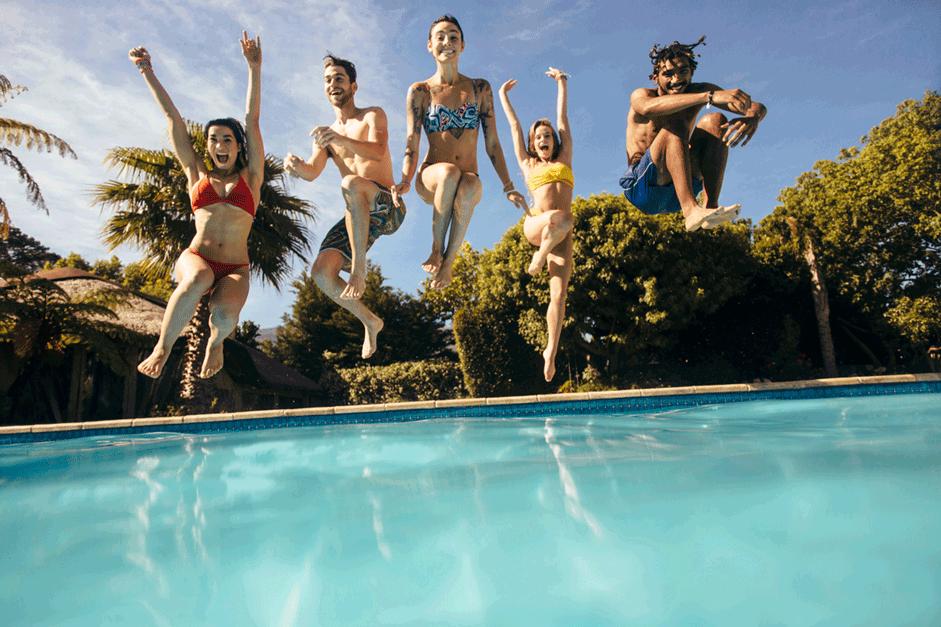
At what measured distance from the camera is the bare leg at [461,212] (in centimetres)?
457

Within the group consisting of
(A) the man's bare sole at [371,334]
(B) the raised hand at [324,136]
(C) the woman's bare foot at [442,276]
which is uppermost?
(B) the raised hand at [324,136]

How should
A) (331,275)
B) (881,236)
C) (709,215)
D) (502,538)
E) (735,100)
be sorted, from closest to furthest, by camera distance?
1. (502,538)
2. (735,100)
3. (709,215)
4. (331,275)
5. (881,236)

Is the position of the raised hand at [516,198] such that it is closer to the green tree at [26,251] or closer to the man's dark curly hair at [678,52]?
the man's dark curly hair at [678,52]

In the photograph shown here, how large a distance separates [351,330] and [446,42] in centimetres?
1874

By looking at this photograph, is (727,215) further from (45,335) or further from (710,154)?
(45,335)

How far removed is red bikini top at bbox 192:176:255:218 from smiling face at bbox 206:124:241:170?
172mm

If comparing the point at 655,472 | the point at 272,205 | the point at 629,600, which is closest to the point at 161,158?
the point at 272,205

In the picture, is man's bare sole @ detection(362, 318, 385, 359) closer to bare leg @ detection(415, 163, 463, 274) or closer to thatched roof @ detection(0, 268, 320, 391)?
bare leg @ detection(415, 163, 463, 274)

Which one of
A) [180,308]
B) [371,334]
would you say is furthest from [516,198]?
[180,308]

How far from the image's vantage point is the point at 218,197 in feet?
14.5

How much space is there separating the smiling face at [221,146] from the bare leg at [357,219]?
99 centimetres

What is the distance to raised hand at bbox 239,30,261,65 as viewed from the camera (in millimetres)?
4367

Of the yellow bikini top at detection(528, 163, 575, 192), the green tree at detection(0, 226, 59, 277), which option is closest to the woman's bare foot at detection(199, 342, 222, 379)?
the yellow bikini top at detection(528, 163, 575, 192)

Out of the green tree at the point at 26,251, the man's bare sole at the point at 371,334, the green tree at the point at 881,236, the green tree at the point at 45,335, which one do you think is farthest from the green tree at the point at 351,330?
the man's bare sole at the point at 371,334
